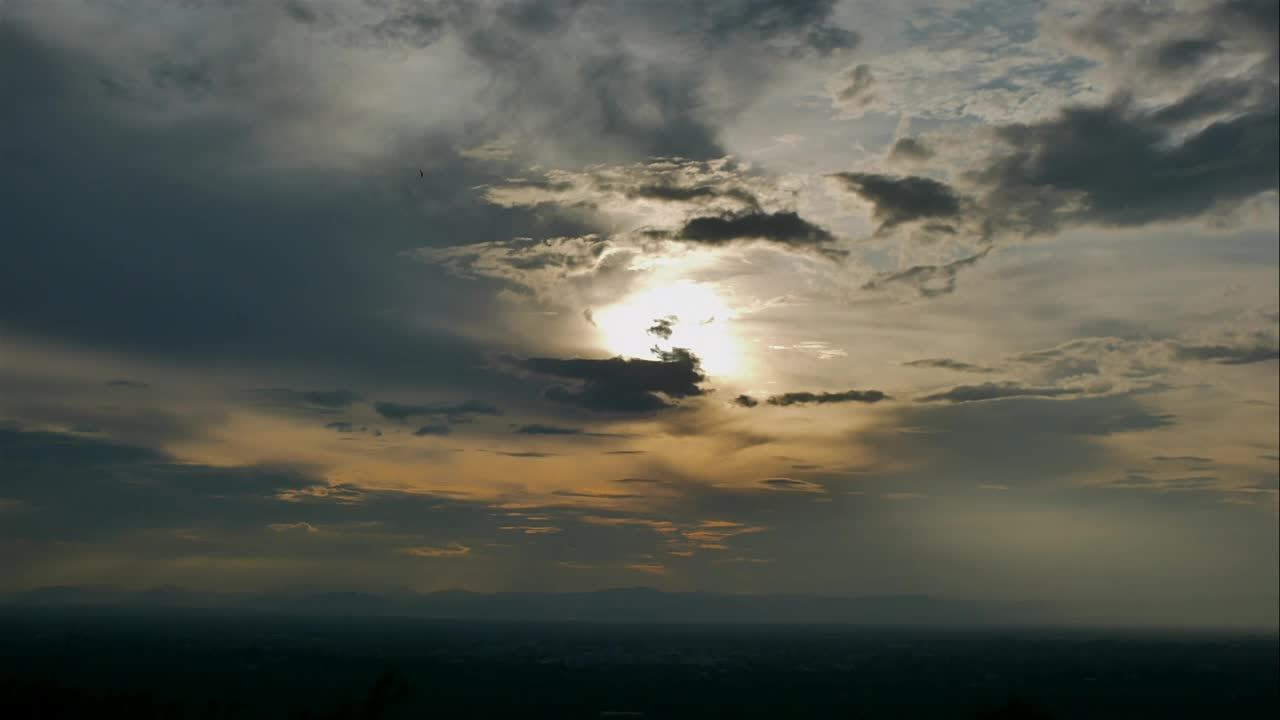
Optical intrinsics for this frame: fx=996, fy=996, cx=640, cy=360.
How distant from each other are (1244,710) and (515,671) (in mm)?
124092

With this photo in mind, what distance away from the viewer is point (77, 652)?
195750 millimetres

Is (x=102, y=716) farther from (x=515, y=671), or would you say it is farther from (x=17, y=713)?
(x=515, y=671)

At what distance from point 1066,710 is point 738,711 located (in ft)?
149

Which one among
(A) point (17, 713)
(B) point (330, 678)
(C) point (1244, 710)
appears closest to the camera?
(A) point (17, 713)

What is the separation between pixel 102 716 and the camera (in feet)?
179

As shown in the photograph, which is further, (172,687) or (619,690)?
(619,690)

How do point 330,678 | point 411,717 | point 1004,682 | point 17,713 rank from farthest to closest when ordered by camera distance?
point 1004,682 → point 330,678 → point 411,717 → point 17,713

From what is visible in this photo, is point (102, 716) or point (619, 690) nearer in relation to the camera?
point (102, 716)

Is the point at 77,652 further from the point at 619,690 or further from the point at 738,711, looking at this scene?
the point at 738,711

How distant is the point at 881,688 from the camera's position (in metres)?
173

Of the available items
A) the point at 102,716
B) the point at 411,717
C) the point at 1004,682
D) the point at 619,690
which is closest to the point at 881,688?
the point at 1004,682

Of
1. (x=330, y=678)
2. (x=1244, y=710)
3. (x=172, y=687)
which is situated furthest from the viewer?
(x=330, y=678)

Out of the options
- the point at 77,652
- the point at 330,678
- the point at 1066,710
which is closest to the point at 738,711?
the point at 1066,710

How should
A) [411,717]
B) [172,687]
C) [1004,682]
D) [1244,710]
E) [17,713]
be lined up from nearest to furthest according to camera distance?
1. [17,713]
2. [411,717]
3. [172,687]
4. [1244,710]
5. [1004,682]
